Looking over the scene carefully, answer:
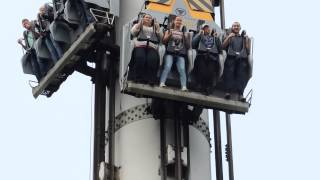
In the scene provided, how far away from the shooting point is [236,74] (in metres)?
29.3

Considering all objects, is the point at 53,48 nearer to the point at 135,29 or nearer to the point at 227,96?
the point at 135,29

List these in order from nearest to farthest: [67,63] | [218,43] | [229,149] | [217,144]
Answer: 1. [218,43]
2. [67,63]
3. [229,149]
4. [217,144]

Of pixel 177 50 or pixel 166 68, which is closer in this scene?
pixel 166 68

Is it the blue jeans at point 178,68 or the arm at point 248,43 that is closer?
the blue jeans at point 178,68

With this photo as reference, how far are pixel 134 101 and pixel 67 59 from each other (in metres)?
2.31

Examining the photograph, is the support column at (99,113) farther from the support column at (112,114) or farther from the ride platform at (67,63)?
the ride platform at (67,63)

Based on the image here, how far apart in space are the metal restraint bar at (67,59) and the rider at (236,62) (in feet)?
12.7

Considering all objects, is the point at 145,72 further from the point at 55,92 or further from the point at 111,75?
the point at 55,92

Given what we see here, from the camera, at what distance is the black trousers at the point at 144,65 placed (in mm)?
27938

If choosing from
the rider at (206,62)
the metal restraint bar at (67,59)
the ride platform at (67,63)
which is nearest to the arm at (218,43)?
the rider at (206,62)

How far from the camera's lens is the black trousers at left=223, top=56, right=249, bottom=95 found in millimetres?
29141

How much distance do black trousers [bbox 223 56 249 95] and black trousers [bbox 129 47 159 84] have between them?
7.27 feet

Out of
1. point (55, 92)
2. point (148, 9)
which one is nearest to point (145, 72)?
point (148, 9)

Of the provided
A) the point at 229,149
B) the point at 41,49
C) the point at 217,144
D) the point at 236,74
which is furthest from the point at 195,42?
the point at 41,49
